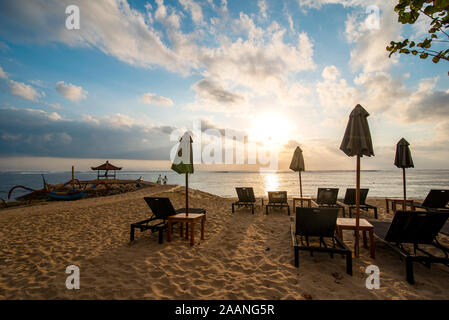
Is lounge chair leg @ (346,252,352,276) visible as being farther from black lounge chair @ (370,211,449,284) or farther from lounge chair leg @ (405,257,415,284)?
black lounge chair @ (370,211,449,284)

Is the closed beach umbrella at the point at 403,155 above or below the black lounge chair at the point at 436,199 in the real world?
above

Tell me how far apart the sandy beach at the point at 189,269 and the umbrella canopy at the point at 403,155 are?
316 centimetres

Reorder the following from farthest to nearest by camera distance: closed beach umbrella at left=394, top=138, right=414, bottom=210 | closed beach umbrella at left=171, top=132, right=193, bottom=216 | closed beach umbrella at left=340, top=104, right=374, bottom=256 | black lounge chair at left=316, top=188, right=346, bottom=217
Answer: black lounge chair at left=316, top=188, right=346, bottom=217 → closed beach umbrella at left=394, top=138, right=414, bottom=210 → closed beach umbrella at left=171, top=132, right=193, bottom=216 → closed beach umbrella at left=340, top=104, right=374, bottom=256

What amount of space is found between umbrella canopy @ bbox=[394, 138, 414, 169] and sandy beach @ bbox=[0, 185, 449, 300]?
10.4 feet

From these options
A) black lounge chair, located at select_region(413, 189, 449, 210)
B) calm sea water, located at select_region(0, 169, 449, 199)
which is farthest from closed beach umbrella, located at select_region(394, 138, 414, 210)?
calm sea water, located at select_region(0, 169, 449, 199)

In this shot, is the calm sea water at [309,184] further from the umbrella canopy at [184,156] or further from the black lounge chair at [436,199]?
the umbrella canopy at [184,156]

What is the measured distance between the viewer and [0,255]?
426 centimetres

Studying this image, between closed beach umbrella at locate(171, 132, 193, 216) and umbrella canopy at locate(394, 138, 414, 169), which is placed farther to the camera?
umbrella canopy at locate(394, 138, 414, 169)

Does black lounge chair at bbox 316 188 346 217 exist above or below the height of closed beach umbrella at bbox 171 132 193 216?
below

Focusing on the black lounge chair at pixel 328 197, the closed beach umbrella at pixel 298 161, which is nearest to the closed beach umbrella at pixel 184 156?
the closed beach umbrella at pixel 298 161

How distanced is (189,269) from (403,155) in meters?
8.85

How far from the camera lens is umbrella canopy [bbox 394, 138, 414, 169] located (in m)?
7.56

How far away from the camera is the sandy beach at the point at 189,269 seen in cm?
295
